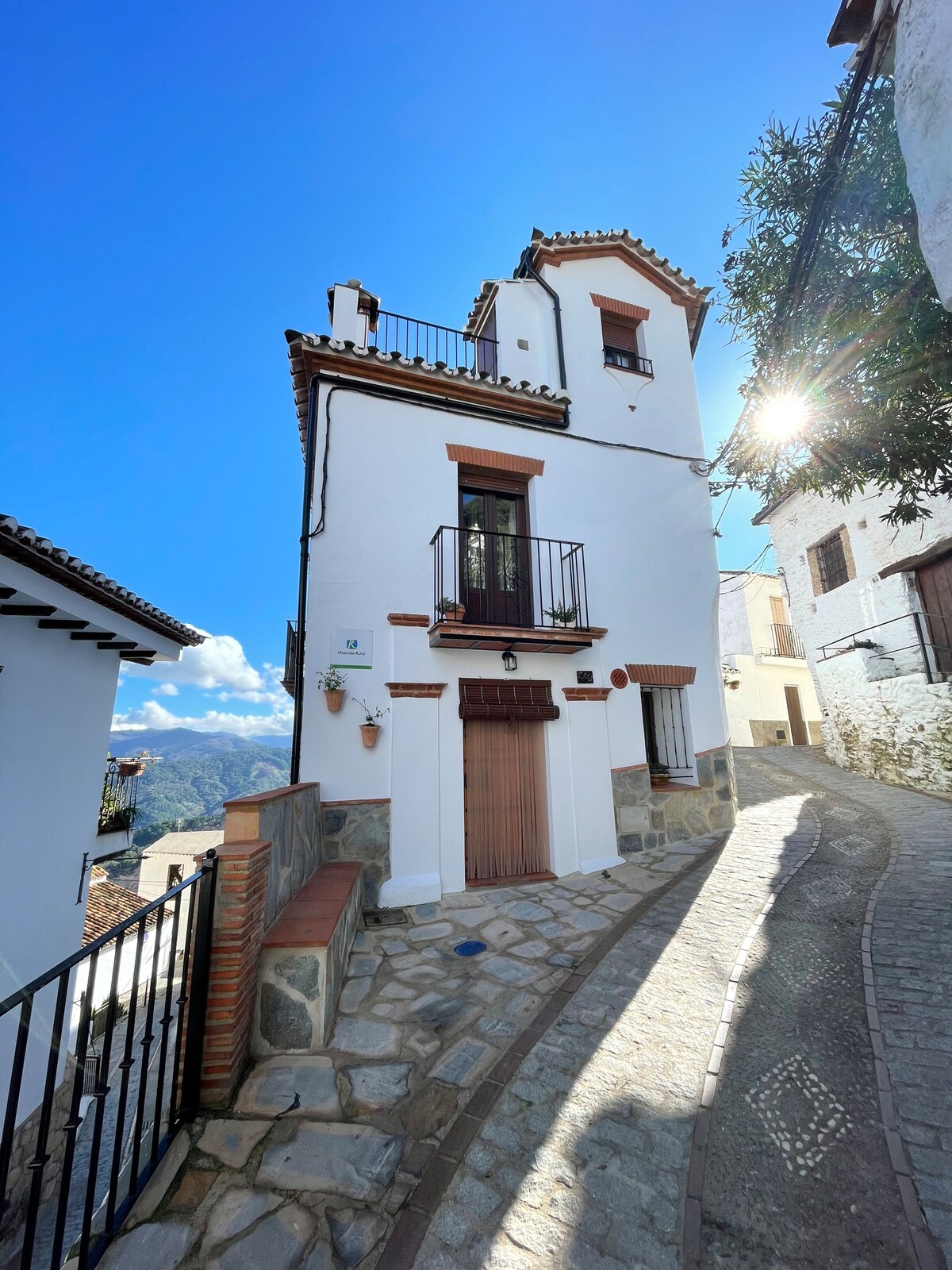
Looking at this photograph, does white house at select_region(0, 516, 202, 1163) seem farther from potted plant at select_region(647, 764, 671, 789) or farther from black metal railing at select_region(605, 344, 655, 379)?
black metal railing at select_region(605, 344, 655, 379)

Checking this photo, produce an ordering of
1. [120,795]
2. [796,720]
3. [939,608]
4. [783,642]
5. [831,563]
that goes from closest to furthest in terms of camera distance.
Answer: [120,795] → [939,608] → [831,563] → [796,720] → [783,642]

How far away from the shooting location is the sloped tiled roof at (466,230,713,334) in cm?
810

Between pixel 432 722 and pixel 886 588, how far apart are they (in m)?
9.95

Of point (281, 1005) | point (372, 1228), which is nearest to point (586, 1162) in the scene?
point (372, 1228)

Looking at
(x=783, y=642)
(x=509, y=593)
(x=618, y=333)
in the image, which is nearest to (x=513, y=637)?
(x=509, y=593)

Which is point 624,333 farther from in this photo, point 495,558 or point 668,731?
point 668,731

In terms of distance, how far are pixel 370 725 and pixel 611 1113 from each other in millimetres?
3729

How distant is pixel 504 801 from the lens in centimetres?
603

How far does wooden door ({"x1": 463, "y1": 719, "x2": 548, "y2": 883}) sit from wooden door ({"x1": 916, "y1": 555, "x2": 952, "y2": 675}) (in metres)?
7.94

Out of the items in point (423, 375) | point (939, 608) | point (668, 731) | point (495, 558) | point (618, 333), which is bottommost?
point (668, 731)

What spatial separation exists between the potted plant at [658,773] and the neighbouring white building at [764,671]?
8.58 m

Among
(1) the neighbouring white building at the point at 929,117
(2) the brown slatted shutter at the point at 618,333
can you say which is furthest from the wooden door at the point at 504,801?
(2) the brown slatted shutter at the point at 618,333

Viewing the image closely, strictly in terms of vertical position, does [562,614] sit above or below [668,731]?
above

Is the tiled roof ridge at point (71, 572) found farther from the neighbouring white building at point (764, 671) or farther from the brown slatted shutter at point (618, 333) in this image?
the neighbouring white building at point (764, 671)
